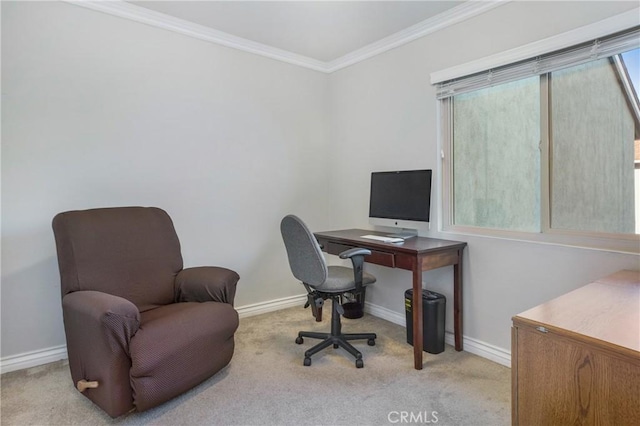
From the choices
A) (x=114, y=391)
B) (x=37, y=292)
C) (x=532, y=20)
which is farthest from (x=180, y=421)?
(x=532, y=20)

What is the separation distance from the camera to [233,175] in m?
3.12

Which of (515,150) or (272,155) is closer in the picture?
(515,150)

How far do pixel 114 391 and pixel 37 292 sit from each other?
1.15 meters

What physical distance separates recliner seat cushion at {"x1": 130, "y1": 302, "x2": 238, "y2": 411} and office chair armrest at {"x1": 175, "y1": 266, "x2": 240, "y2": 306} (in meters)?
0.09

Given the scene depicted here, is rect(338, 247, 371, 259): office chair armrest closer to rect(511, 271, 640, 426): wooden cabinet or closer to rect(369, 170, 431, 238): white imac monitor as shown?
rect(369, 170, 431, 238): white imac monitor

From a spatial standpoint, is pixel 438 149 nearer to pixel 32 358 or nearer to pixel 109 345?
pixel 109 345

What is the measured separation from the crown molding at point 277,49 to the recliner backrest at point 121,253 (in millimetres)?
1431

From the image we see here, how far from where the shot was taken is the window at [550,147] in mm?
1883

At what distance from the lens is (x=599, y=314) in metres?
1.22

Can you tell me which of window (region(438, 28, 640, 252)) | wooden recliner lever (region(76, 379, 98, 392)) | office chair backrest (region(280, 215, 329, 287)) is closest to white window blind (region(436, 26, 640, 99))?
window (region(438, 28, 640, 252))

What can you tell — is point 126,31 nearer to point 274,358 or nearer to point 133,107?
point 133,107

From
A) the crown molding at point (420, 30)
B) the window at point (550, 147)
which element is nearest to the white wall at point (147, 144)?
the crown molding at point (420, 30)

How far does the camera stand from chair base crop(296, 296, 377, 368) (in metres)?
2.29

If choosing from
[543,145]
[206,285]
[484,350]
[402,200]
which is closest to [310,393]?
[206,285]
